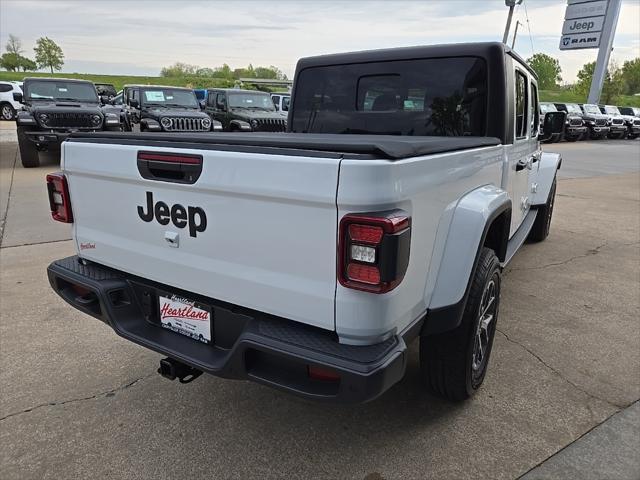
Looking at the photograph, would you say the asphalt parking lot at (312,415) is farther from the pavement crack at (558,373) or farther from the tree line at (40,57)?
the tree line at (40,57)

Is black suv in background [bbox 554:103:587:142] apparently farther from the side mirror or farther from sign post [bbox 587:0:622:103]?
the side mirror

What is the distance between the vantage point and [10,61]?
325 feet

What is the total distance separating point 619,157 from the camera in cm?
1869

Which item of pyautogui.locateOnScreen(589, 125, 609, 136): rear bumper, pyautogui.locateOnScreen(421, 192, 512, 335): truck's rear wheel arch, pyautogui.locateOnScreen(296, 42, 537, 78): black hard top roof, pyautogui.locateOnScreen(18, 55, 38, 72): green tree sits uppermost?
pyautogui.locateOnScreen(18, 55, 38, 72): green tree

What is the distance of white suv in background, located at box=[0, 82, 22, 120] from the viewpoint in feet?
83.9

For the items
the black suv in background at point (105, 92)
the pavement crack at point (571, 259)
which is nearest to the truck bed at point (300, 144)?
the pavement crack at point (571, 259)

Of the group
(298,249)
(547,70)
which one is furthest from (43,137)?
(547,70)

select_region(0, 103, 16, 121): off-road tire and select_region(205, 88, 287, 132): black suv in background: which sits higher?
select_region(205, 88, 287, 132): black suv in background

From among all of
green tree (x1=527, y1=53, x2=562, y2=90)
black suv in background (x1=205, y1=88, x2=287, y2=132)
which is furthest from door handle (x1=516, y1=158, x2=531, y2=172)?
green tree (x1=527, y1=53, x2=562, y2=90)

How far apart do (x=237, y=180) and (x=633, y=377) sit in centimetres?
277

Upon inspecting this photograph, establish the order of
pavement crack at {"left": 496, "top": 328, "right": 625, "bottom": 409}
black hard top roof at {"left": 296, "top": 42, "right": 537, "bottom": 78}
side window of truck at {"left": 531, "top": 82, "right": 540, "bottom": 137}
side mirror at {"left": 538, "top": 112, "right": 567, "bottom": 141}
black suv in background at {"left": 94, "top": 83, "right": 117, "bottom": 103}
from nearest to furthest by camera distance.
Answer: pavement crack at {"left": 496, "top": 328, "right": 625, "bottom": 409} < black hard top roof at {"left": 296, "top": 42, "right": 537, "bottom": 78} < side window of truck at {"left": 531, "top": 82, "right": 540, "bottom": 137} < side mirror at {"left": 538, "top": 112, "right": 567, "bottom": 141} < black suv in background at {"left": 94, "top": 83, "right": 117, "bottom": 103}

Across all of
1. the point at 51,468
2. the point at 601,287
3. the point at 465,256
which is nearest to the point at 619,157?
the point at 601,287

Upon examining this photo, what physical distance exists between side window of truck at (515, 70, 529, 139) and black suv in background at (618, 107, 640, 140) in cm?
3052

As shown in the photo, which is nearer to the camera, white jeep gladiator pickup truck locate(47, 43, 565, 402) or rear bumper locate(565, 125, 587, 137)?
white jeep gladiator pickup truck locate(47, 43, 565, 402)
